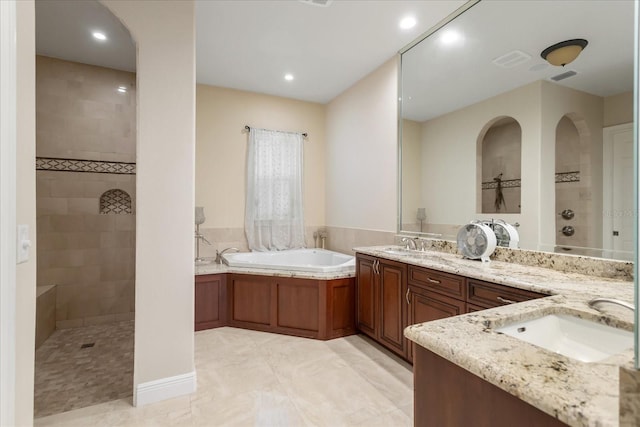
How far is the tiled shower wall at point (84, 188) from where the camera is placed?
312 centimetres

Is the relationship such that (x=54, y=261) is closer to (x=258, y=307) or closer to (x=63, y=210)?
(x=63, y=210)

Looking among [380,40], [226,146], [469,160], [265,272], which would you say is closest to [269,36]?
[380,40]

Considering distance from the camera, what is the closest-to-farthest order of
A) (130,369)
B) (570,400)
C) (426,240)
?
(570,400), (130,369), (426,240)

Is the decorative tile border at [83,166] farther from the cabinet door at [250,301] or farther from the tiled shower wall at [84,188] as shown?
the cabinet door at [250,301]

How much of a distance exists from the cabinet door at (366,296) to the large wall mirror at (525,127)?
2.15 feet

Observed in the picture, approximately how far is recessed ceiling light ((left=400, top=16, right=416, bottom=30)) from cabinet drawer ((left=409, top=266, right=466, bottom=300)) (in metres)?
2.13

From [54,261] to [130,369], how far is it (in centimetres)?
168

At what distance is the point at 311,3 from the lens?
2363 mm

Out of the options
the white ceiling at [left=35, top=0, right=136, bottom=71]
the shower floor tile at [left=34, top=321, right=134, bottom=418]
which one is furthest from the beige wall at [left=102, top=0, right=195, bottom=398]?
the white ceiling at [left=35, top=0, right=136, bottom=71]

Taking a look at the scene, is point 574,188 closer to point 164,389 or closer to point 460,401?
point 460,401

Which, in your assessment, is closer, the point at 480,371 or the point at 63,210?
the point at 480,371

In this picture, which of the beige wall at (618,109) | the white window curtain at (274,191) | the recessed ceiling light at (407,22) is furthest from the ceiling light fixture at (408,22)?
the white window curtain at (274,191)
